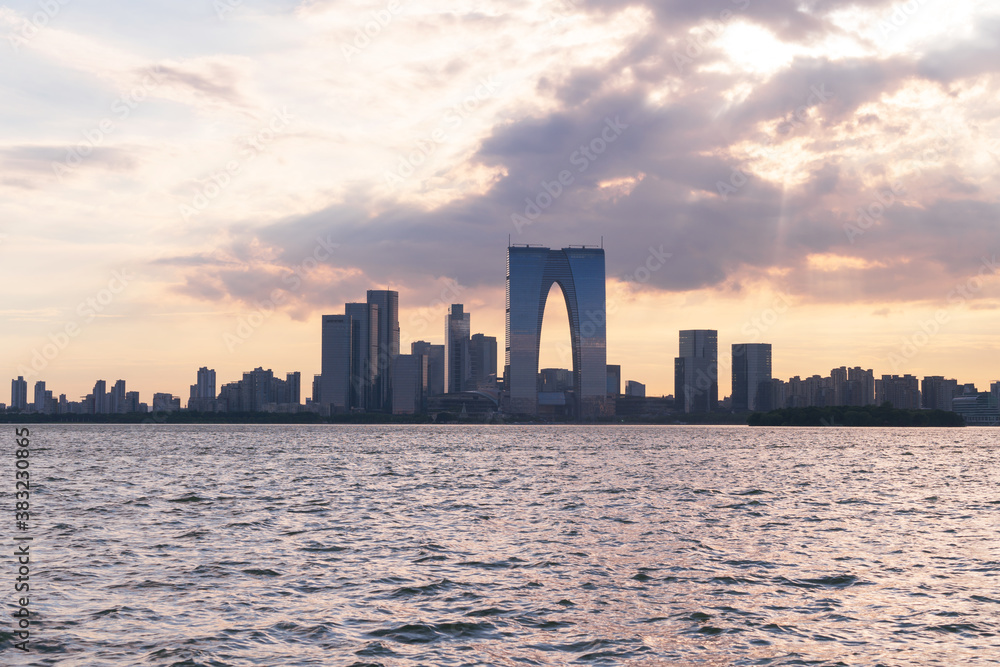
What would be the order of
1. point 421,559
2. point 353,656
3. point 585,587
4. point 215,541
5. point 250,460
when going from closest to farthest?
point 353,656 → point 585,587 → point 421,559 → point 215,541 → point 250,460

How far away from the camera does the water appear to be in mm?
24828

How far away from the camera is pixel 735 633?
1040 inches

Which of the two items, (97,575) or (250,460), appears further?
(250,460)

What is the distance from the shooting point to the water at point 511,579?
81.5 ft

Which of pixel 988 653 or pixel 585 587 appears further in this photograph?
pixel 585 587

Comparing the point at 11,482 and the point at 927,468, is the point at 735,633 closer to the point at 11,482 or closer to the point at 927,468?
the point at 11,482

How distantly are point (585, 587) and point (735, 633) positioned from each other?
7.88 metres

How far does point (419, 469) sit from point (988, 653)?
9133 cm

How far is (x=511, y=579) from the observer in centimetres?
3481

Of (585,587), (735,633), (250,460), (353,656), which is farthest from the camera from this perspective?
(250,460)

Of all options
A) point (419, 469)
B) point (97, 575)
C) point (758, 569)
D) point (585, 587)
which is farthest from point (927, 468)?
point (97, 575)

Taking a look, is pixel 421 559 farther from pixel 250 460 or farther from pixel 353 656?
pixel 250 460

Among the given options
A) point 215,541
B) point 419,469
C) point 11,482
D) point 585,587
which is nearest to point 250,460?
point 419,469

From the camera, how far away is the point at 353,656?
24.0 m
